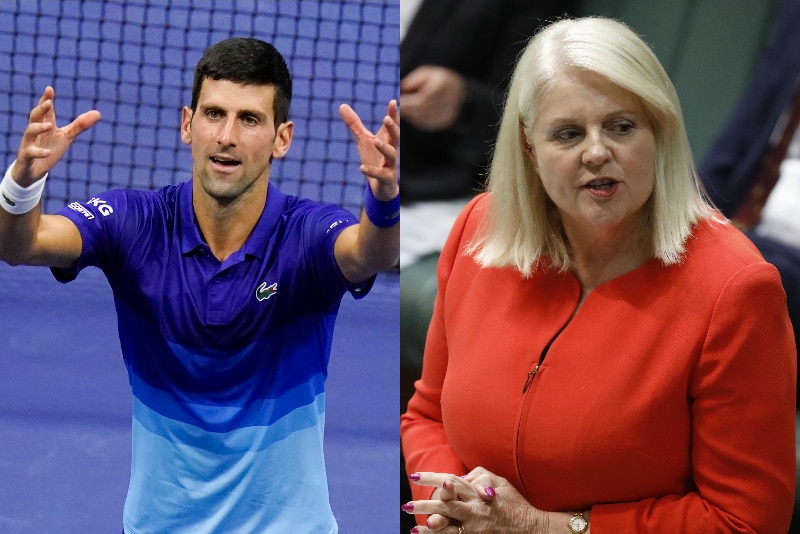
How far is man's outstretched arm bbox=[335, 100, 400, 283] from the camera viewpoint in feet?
5.91

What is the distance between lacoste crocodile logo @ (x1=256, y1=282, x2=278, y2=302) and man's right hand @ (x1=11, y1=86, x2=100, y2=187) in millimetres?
490

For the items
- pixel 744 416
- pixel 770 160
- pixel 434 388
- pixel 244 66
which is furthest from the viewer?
pixel 244 66

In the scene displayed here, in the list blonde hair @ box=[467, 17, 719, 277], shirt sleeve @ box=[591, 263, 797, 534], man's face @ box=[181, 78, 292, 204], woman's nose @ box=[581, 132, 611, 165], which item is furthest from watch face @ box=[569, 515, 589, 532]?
man's face @ box=[181, 78, 292, 204]

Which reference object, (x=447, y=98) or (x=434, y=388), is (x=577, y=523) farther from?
(x=447, y=98)

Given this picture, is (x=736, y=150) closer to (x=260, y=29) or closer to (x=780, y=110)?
(x=780, y=110)

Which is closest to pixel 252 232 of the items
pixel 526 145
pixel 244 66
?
pixel 244 66

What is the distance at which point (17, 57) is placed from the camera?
3764 mm

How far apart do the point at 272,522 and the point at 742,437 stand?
1144 millimetres

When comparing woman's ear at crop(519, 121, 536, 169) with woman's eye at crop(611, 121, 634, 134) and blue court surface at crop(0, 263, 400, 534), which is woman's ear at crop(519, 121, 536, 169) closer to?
woman's eye at crop(611, 121, 634, 134)

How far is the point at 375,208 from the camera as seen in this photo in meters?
1.94

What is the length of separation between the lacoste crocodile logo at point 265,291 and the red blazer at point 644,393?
1.79 feet

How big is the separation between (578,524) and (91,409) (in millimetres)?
1551

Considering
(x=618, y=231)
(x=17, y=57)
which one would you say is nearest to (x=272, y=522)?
(x=618, y=231)

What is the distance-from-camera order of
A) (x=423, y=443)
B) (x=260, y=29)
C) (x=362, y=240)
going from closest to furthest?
1. (x=423, y=443)
2. (x=362, y=240)
3. (x=260, y=29)
